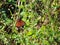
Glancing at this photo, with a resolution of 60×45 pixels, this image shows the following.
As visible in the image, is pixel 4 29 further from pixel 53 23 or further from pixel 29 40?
pixel 53 23

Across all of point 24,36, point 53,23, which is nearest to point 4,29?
point 24,36

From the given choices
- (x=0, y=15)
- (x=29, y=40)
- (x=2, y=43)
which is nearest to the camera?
(x=29, y=40)

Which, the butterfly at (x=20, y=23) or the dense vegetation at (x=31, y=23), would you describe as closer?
the dense vegetation at (x=31, y=23)

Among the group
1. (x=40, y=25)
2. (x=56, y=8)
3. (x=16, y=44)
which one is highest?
(x=56, y=8)

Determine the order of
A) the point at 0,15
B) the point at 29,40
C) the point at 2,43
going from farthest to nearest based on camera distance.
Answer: the point at 0,15
the point at 2,43
the point at 29,40

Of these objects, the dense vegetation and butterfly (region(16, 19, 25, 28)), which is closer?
the dense vegetation

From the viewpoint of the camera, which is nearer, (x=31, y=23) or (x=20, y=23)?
(x=31, y=23)

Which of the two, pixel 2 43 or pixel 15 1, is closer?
pixel 2 43

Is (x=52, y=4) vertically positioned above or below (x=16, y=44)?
above
